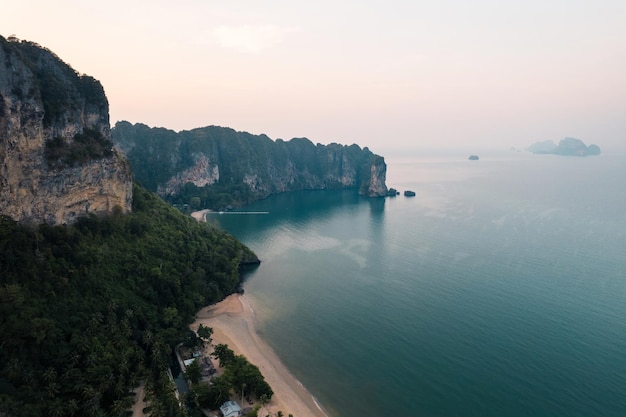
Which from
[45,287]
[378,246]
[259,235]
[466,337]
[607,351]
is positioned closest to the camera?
[45,287]

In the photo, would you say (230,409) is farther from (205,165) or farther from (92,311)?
(205,165)

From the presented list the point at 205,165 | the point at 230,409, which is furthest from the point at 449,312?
the point at 205,165

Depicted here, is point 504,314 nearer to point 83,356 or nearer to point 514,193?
point 83,356

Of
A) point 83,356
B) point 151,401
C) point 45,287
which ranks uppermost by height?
→ point 45,287

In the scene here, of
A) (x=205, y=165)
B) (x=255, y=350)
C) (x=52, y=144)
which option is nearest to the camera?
(x=52, y=144)

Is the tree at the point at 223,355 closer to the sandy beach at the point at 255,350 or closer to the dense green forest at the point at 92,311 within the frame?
the sandy beach at the point at 255,350

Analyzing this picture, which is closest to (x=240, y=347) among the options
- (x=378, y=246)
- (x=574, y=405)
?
(x=574, y=405)

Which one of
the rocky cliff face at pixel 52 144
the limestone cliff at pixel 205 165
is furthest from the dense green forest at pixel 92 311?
the limestone cliff at pixel 205 165

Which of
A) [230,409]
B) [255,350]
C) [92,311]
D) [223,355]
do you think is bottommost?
[255,350]
